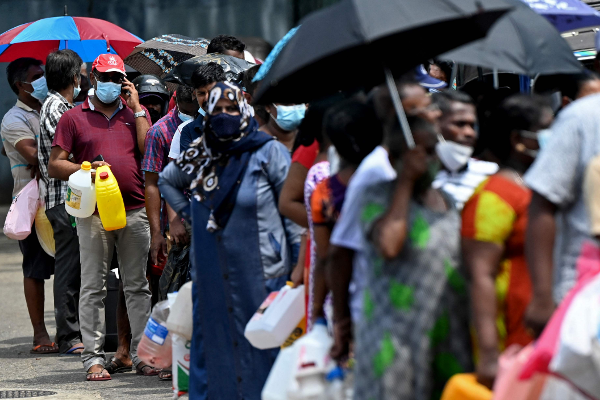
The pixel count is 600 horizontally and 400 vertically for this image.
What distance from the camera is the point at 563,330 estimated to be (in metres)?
2.60

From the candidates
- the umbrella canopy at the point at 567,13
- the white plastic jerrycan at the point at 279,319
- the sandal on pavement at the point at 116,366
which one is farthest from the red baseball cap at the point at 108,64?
the white plastic jerrycan at the point at 279,319

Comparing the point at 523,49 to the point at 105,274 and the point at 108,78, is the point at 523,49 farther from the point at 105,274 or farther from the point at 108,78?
the point at 105,274

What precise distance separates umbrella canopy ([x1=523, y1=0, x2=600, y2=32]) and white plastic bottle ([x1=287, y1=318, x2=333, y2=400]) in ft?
8.49

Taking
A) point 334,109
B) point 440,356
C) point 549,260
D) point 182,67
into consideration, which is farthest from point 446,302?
point 182,67

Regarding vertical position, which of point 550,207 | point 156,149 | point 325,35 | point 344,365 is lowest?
point 156,149

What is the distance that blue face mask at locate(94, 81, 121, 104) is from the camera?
745 cm

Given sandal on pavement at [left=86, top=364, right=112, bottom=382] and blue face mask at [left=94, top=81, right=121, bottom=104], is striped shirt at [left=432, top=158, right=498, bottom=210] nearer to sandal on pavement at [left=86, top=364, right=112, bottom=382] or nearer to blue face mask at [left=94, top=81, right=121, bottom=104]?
sandal on pavement at [left=86, top=364, right=112, bottom=382]

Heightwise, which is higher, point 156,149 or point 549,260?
point 549,260

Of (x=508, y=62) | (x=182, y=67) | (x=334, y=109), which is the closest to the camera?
(x=334, y=109)

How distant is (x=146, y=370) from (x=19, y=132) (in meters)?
2.56

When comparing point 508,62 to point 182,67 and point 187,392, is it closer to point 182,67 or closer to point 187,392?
point 187,392

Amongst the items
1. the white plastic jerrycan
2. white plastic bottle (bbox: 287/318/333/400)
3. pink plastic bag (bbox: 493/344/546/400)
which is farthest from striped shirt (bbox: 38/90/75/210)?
pink plastic bag (bbox: 493/344/546/400)

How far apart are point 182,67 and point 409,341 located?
5.04 metres

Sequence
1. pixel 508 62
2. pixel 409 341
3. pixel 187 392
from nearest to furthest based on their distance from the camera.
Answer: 1. pixel 409 341
2. pixel 508 62
3. pixel 187 392
